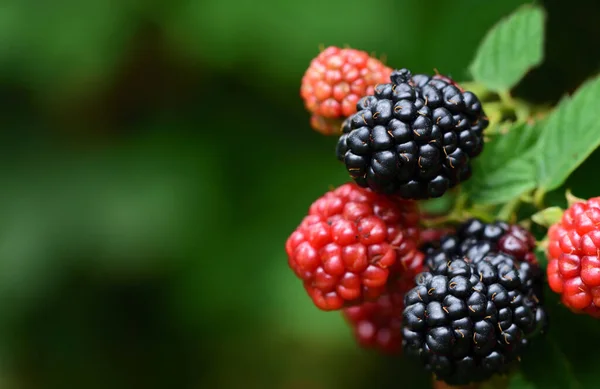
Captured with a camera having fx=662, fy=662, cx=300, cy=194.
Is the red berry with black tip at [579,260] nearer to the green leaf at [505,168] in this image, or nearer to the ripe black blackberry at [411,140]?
the green leaf at [505,168]

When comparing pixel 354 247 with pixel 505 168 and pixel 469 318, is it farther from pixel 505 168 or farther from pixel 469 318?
pixel 505 168

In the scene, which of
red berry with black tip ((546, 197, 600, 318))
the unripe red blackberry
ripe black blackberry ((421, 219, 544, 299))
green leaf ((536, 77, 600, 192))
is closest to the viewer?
red berry with black tip ((546, 197, 600, 318))

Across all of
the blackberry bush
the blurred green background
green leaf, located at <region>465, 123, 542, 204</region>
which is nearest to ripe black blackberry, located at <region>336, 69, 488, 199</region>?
the blackberry bush

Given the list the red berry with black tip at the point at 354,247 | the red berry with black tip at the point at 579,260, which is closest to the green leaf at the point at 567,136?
the red berry with black tip at the point at 579,260

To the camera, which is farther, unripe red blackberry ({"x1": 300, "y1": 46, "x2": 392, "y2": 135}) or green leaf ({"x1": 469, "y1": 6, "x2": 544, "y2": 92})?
green leaf ({"x1": 469, "y1": 6, "x2": 544, "y2": 92})

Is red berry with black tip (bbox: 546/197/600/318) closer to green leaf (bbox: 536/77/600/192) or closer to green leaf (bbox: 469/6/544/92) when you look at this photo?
green leaf (bbox: 536/77/600/192)

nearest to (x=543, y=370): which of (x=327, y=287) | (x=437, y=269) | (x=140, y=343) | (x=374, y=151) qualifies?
A: (x=437, y=269)
